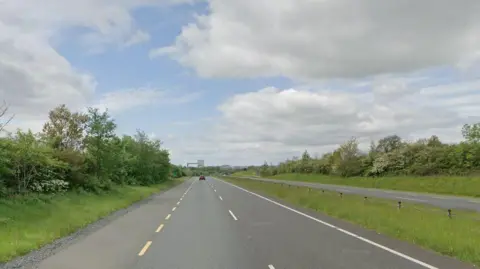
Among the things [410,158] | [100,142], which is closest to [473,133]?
[410,158]

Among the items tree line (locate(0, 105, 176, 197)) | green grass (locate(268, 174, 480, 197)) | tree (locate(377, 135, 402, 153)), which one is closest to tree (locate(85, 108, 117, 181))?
tree line (locate(0, 105, 176, 197))

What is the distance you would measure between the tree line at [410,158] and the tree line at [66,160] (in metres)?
34.0

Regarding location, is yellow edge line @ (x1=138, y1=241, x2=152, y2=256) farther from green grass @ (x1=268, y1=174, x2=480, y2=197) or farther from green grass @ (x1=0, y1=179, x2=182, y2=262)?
green grass @ (x1=268, y1=174, x2=480, y2=197)

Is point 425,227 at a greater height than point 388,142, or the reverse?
point 388,142

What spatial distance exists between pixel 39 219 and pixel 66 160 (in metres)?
14.3

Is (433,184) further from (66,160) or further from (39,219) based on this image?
(39,219)

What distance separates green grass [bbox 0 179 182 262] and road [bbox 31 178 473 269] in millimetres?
1146

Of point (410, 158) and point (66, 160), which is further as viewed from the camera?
point (410, 158)

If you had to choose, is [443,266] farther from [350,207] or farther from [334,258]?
[350,207]

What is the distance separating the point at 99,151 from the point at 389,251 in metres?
29.4

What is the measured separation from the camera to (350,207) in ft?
67.9

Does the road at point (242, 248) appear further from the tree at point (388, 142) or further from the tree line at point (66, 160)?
the tree at point (388, 142)

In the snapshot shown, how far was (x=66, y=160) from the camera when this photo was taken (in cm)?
3045

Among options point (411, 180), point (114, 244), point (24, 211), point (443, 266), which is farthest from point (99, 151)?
point (411, 180)
